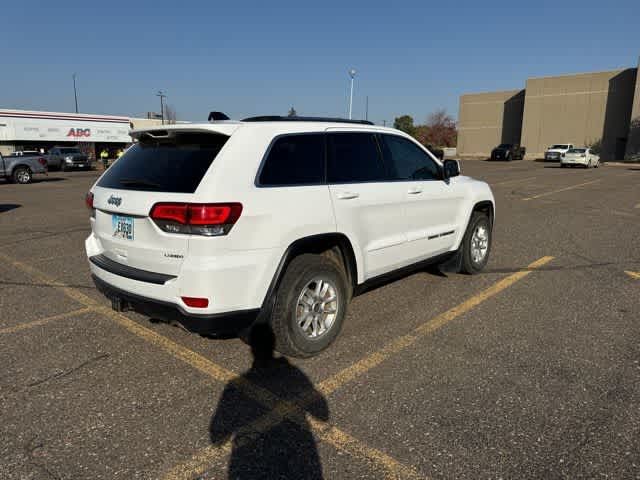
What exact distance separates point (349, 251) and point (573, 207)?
1082 centimetres

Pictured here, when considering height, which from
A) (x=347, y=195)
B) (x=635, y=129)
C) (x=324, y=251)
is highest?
(x=635, y=129)

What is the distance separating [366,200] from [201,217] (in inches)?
57.9

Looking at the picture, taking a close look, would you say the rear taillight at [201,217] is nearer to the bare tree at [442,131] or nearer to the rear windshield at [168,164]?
the rear windshield at [168,164]

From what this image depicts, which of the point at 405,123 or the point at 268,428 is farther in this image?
the point at 405,123

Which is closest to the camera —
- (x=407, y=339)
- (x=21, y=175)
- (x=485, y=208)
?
(x=407, y=339)

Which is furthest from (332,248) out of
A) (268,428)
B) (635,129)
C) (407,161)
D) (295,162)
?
(635,129)

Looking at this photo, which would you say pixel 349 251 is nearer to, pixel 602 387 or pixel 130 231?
pixel 130 231

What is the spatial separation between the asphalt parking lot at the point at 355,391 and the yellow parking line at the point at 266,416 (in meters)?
0.01

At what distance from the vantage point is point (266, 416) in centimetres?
281

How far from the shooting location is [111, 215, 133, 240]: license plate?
3.17 metres

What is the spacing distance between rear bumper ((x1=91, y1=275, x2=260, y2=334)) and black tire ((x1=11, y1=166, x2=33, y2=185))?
68.1 feet

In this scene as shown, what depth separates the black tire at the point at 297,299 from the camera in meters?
3.26

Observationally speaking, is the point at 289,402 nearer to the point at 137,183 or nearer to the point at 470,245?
the point at 137,183

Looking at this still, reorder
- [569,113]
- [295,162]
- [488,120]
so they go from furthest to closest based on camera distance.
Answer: [488,120] < [569,113] < [295,162]
